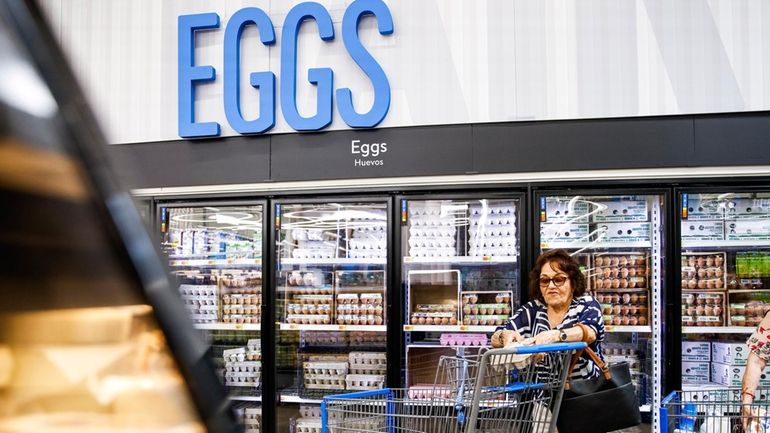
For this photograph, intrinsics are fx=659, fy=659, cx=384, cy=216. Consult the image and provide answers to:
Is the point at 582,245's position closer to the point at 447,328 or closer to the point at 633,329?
the point at 633,329

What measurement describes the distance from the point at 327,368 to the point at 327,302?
1.62ft

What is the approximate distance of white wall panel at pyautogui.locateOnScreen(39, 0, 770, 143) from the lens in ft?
13.5

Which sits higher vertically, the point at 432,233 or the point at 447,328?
the point at 432,233

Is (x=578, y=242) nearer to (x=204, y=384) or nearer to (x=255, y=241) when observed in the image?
(x=255, y=241)

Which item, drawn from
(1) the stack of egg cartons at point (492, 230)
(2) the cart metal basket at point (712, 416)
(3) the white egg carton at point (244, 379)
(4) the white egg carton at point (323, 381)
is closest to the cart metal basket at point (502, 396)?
(2) the cart metal basket at point (712, 416)

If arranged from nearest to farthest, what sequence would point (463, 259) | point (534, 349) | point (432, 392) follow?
1. point (534, 349)
2. point (432, 392)
3. point (463, 259)

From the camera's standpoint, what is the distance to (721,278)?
14.0 ft

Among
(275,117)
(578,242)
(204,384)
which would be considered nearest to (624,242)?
(578,242)

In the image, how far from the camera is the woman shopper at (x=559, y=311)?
3094 mm

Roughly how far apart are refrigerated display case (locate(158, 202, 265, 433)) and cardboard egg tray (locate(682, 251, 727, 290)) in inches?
115

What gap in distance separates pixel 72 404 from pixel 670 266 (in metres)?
4.15

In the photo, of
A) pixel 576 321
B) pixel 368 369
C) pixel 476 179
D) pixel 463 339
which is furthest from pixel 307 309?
pixel 576 321

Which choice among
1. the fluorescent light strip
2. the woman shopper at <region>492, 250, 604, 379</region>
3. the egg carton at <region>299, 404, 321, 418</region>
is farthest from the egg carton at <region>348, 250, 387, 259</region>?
the woman shopper at <region>492, 250, 604, 379</region>

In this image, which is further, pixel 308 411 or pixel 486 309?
pixel 308 411
